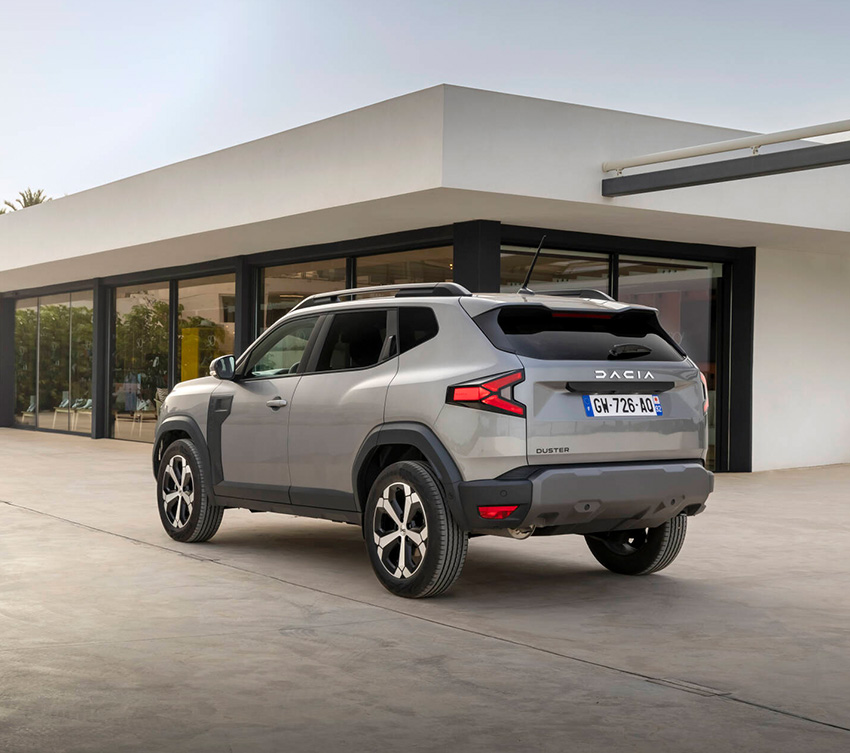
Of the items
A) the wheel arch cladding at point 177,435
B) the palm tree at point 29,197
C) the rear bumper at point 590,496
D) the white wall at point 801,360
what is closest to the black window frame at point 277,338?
the wheel arch cladding at point 177,435

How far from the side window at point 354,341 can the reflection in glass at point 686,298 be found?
8501mm

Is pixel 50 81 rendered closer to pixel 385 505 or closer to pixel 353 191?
pixel 353 191

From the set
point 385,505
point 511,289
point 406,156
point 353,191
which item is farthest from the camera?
point 511,289

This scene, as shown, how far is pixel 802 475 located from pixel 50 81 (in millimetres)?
33231

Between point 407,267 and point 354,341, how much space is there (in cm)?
783

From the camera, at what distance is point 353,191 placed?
13.3m

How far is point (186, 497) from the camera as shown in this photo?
931cm

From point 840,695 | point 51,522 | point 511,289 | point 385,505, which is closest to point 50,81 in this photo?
point 511,289

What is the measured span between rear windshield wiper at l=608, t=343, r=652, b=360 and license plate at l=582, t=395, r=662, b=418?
262 millimetres

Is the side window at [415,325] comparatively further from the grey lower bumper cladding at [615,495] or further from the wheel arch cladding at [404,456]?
the grey lower bumper cladding at [615,495]

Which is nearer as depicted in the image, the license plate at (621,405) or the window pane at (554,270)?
the license plate at (621,405)

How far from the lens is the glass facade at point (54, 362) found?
25094mm

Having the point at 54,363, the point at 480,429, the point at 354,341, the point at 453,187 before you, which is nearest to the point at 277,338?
the point at 354,341

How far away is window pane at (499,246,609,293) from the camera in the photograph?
14.7 metres
